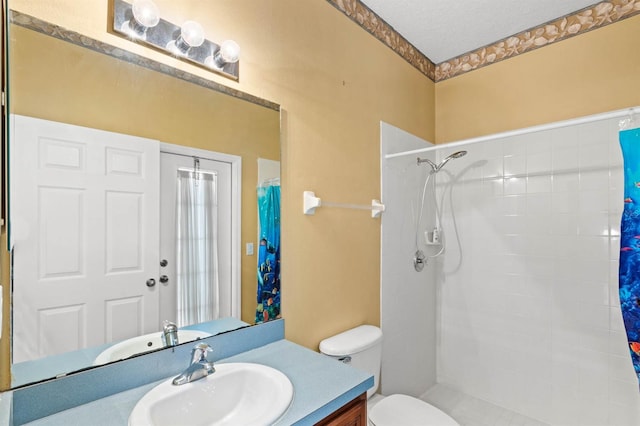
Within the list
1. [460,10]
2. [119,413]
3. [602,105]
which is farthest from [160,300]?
[602,105]

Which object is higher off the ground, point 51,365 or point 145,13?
point 145,13

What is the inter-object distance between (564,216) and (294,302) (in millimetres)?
1833

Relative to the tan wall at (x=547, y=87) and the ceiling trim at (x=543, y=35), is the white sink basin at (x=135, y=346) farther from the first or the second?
the ceiling trim at (x=543, y=35)

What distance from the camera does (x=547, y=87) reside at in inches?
87.6

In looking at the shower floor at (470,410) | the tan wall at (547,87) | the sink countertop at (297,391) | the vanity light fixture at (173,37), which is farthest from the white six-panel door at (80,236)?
the tan wall at (547,87)

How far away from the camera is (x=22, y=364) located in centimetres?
88

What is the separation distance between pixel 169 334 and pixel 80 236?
1.43ft

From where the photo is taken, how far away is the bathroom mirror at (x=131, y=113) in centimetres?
91

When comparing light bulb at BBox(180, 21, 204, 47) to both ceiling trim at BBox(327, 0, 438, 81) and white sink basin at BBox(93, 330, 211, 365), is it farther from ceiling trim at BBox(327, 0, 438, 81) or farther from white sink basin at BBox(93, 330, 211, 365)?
white sink basin at BBox(93, 330, 211, 365)

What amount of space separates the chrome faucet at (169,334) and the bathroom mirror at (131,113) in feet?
0.08

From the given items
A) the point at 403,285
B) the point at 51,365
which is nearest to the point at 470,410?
the point at 403,285

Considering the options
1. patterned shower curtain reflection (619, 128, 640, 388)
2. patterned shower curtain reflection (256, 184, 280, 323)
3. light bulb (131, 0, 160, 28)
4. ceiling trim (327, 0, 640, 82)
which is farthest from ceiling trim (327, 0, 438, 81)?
patterned shower curtain reflection (619, 128, 640, 388)

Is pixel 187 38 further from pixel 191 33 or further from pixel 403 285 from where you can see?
pixel 403 285

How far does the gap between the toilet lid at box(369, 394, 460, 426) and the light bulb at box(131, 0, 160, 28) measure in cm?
186
